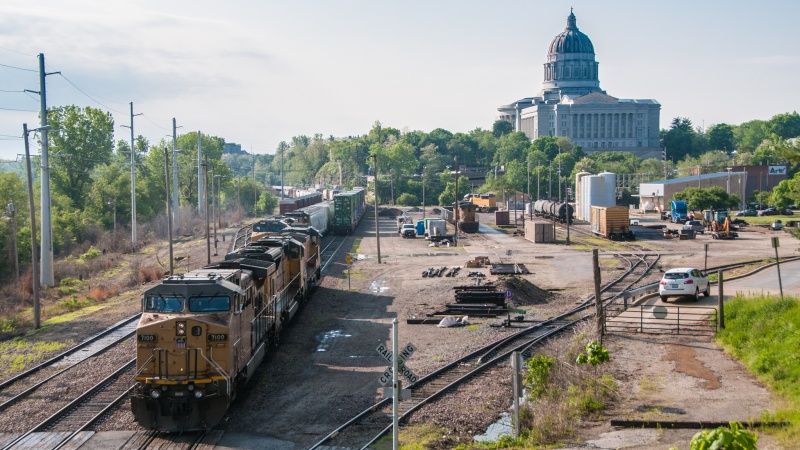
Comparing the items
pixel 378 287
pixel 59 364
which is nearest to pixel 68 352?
pixel 59 364

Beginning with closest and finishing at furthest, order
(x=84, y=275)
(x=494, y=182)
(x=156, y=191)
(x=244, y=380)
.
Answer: (x=244, y=380) → (x=84, y=275) → (x=156, y=191) → (x=494, y=182)

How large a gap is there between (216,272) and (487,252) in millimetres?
43274

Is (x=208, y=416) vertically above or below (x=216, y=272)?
below

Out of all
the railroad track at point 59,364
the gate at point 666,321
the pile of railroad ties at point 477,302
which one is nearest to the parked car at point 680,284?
the gate at point 666,321

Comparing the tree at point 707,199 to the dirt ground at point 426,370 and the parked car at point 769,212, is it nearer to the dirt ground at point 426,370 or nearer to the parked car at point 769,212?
the parked car at point 769,212

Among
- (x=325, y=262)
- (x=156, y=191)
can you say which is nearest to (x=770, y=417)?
(x=325, y=262)

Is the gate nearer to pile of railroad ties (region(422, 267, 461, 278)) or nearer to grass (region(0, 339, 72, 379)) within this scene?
pile of railroad ties (region(422, 267, 461, 278))

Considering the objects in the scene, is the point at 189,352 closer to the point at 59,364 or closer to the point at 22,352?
the point at 59,364

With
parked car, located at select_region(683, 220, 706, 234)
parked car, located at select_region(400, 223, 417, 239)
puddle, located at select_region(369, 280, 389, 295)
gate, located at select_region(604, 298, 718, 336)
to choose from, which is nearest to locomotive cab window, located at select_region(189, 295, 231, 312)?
gate, located at select_region(604, 298, 718, 336)

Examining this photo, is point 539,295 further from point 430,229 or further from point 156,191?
point 156,191

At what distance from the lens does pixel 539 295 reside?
41469 mm

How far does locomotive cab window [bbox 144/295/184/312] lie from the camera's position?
66.0 ft

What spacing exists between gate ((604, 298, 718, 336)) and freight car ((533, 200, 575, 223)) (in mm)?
46200

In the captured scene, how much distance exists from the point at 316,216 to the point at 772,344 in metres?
47.9
